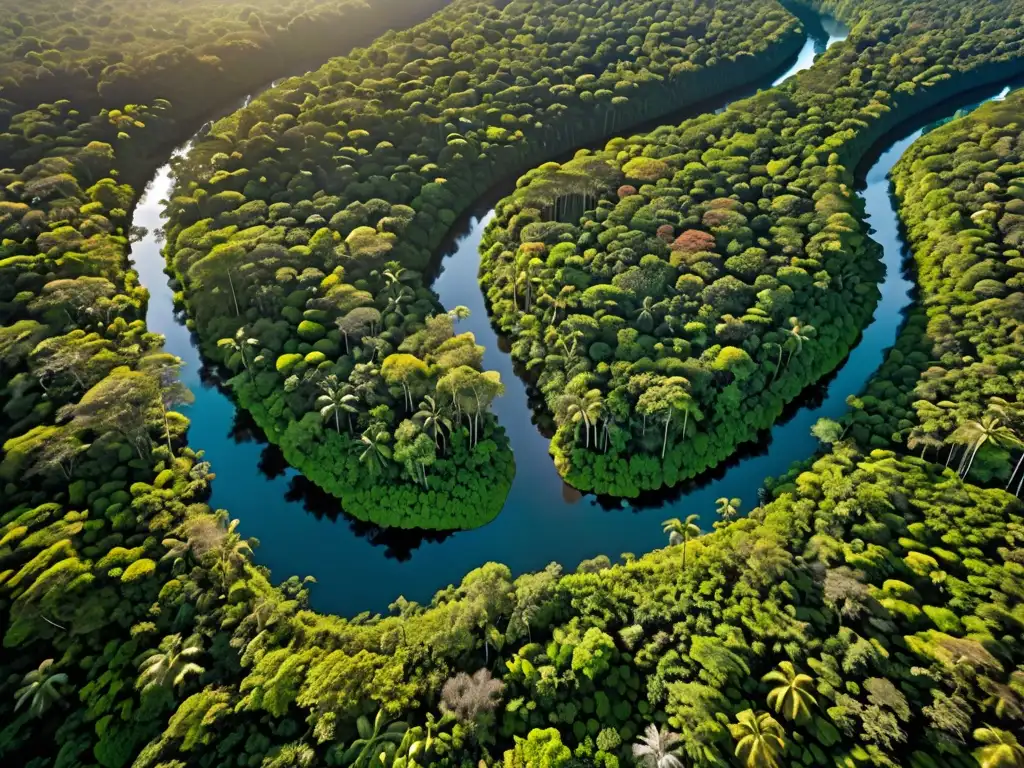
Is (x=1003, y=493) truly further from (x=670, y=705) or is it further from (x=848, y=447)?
(x=670, y=705)

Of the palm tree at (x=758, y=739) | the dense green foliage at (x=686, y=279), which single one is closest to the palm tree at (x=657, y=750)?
the palm tree at (x=758, y=739)

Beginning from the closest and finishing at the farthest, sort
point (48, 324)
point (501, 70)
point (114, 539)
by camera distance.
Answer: point (114, 539) < point (48, 324) < point (501, 70)

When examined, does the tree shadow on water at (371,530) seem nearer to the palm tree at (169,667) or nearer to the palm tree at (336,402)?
the palm tree at (336,402)

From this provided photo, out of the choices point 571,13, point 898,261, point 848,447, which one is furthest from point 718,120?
point 848,447

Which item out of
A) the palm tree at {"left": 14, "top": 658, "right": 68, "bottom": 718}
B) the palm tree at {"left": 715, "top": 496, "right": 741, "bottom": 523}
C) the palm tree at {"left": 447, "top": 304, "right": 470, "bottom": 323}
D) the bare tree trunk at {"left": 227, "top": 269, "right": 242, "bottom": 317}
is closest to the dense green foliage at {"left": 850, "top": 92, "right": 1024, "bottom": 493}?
the palm tree at {"left": 715, "top": 496, "right": 741, "bottom": 523}

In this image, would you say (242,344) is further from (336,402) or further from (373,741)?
(373,741)

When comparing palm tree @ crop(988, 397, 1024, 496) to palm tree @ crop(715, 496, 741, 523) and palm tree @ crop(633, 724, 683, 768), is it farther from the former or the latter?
palm tree @ crop(633, 724, 683, 768)
